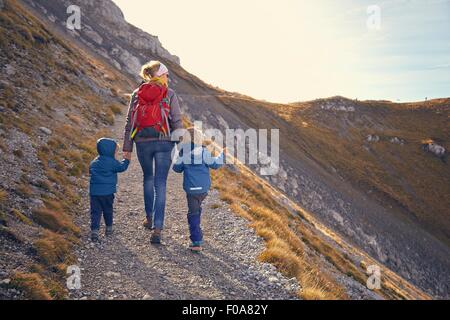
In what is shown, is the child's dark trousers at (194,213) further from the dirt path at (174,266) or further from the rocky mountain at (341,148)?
the rocky mountain at (341,148)

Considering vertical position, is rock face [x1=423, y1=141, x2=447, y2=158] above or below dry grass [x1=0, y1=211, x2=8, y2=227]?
below

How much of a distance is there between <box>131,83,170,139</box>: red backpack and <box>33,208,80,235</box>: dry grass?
2.88 m

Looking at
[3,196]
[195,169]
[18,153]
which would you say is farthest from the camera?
[18,153]

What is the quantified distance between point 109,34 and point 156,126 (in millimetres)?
65046

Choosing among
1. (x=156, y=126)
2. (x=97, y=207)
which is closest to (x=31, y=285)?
(x=97, y=207)

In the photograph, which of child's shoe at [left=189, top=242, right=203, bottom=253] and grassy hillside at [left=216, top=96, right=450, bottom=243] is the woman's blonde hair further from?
grassy hillside at [left=216, top=96, right=450, bottom=243]

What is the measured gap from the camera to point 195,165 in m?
7.91

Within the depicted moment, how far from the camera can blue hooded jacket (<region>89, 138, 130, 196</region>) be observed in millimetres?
7957

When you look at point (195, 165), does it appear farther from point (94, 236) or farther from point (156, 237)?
point (94, 236)

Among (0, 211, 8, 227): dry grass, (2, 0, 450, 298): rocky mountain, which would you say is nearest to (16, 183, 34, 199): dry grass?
(0, 211, 8, 227): dry grass

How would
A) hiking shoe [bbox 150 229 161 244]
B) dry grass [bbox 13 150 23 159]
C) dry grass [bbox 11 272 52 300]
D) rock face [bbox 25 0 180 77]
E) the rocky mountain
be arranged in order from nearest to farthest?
dry grass [bbox 11 272 52 300] < hiking shoe [bbox 150 229 161 244] < dry grass [bbox 13 150 23 159] < the rocky mountain < rock face [bbox 25 0 180 77]

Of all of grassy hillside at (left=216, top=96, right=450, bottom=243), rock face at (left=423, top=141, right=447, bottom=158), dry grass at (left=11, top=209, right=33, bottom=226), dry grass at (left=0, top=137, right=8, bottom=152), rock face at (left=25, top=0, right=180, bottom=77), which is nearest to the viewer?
dry grass at (left=11, top=209, right=33, bottom=226)
